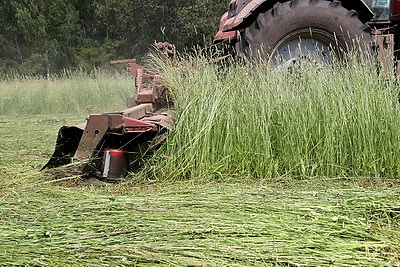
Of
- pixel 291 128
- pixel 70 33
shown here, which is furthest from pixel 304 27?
pixel 70 33

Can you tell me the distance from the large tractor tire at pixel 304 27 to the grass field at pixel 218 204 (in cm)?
68

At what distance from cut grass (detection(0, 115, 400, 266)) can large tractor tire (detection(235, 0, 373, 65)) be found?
1724 mm

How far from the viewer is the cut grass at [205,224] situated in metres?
2.16

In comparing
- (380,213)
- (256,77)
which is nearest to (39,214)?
(380,213)

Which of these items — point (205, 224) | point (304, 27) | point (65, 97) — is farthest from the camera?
point (65, 97)

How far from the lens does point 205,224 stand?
8.20 ft

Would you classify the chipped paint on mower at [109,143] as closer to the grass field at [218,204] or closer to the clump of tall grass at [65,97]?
the grass field at [218,204]

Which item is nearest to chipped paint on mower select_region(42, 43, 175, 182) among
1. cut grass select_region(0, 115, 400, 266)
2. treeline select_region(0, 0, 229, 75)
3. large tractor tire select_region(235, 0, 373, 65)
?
cut grass select_region(0, 115, 400, 266)

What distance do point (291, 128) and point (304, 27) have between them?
145 cm

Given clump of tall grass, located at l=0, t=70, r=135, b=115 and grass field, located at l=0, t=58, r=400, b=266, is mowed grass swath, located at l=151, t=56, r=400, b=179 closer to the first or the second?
grass field, located at l=0, t=58, r=400, b=266

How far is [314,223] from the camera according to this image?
249 centimetres

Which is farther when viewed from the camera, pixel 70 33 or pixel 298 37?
pixel 70 33

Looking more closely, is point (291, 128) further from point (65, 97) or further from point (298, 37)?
point (65, 97)

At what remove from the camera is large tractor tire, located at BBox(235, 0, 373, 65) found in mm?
4797
